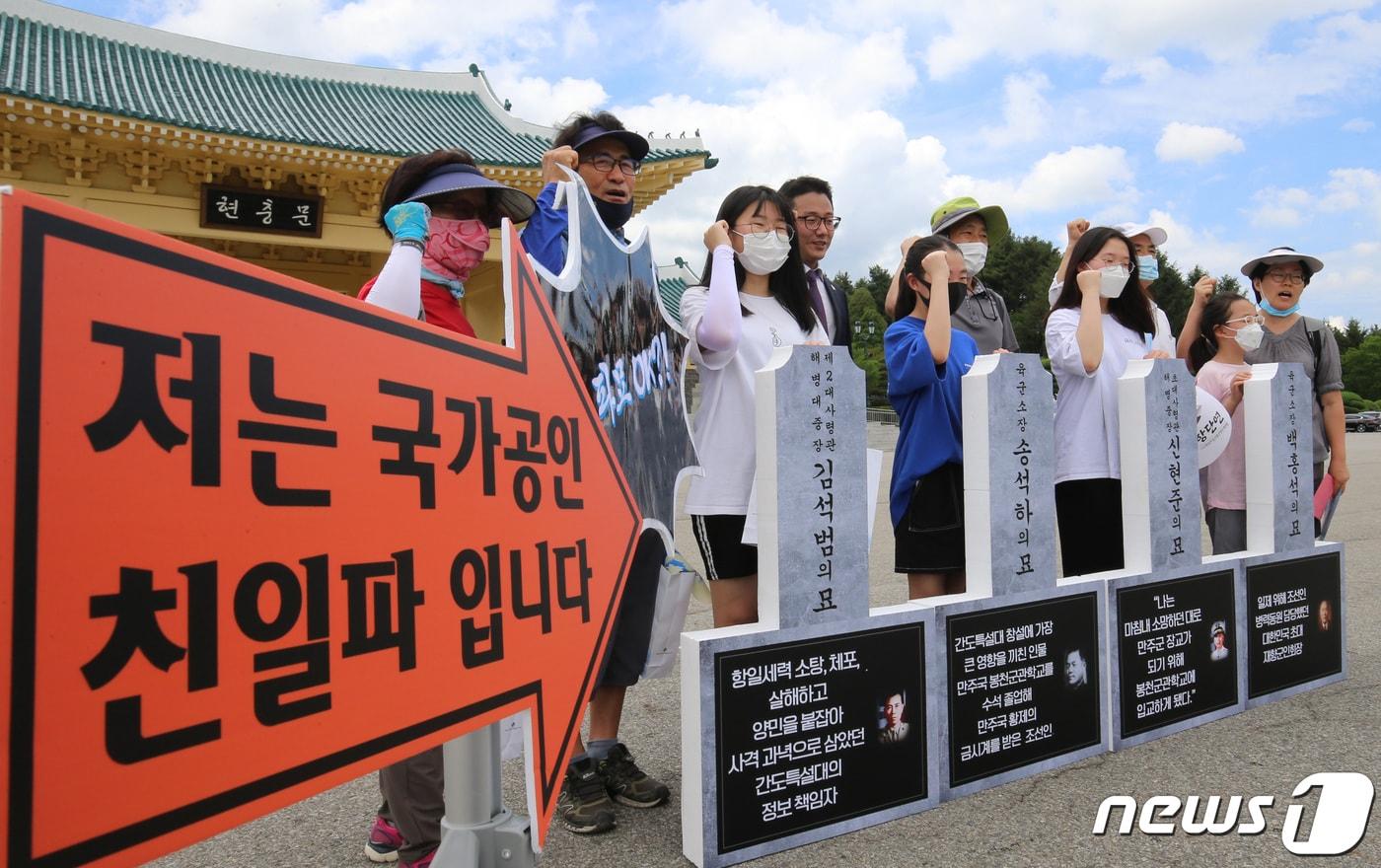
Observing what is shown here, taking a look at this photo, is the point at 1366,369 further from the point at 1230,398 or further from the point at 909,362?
the point at 909,362

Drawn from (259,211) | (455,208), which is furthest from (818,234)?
(259,211)

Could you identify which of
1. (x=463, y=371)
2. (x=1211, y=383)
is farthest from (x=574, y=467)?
(x=1211, y=383)

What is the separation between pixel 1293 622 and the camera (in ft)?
11.2

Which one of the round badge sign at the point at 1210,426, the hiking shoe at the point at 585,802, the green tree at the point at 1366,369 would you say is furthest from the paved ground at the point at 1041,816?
the green tree at the point at 1366,369

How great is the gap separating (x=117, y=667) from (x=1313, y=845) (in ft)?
8.70

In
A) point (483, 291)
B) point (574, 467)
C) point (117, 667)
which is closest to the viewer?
point (117, 667)

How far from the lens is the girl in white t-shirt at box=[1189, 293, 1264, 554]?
3.60 meters

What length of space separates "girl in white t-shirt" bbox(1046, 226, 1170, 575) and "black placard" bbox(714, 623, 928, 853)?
3.75 feet

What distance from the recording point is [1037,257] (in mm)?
43469

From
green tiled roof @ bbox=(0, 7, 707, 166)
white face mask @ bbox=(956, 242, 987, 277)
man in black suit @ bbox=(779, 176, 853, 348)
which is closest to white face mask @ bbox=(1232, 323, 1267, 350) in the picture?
white face mask @ bbox=(956, 242, 987, 277)

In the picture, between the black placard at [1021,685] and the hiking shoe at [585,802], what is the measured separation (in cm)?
101

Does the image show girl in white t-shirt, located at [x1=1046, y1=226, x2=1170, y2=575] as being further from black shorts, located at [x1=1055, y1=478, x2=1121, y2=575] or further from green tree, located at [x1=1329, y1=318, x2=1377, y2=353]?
green tree, located at [x1=1329, y1=318, x2=1377, y2=353]

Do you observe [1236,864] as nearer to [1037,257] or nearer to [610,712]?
[610,712]

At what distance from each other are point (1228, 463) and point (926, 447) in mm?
1708
